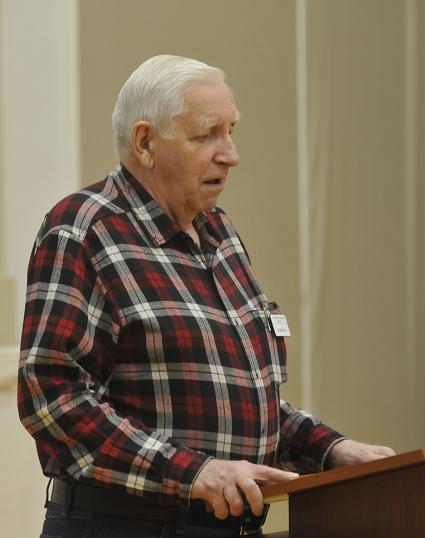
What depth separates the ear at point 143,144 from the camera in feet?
6.24

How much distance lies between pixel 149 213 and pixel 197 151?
142mm

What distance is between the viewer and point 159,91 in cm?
187

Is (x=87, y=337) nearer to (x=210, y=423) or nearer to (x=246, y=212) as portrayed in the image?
(x=210, y=423)

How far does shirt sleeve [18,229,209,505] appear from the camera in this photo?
5.45 feet

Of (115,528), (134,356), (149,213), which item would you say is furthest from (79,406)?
(149,213)

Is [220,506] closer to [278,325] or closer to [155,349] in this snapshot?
[155,349]

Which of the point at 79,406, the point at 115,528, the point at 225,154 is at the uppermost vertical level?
the point at 225,154

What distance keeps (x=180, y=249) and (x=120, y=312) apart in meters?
0.22

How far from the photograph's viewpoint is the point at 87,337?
1.69 meters

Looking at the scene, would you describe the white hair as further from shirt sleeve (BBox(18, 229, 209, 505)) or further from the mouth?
shirt sleeve (BBox(18, 229, 209, 505))

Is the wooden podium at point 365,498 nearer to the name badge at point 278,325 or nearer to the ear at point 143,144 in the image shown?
the name badge at point 278,325

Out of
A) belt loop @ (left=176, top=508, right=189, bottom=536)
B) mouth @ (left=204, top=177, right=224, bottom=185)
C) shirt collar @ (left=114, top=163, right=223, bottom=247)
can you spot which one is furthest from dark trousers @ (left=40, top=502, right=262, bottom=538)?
mouth @ (left=204, top=177, right=224, bottom=185)

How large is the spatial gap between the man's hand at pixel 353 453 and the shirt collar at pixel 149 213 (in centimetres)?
45

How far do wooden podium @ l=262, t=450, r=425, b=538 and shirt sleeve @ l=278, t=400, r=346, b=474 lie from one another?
319mm
